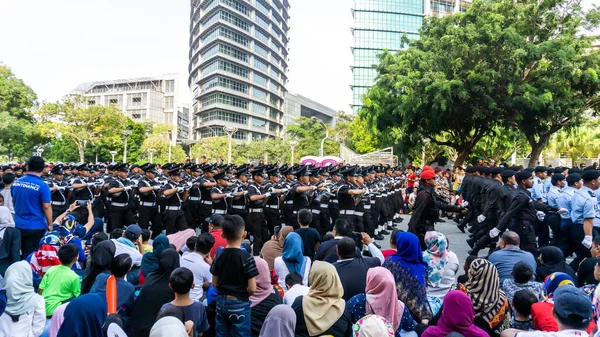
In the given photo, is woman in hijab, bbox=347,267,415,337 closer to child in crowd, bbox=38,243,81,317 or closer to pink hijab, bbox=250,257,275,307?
pink hijab, bbox=250,257,275,307

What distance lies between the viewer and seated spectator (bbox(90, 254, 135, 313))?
4.39m

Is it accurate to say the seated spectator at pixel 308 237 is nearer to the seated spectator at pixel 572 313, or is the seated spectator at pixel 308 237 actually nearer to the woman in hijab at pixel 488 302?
the woman in hijab at pixel 488 302

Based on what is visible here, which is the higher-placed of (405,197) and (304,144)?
(304,144)

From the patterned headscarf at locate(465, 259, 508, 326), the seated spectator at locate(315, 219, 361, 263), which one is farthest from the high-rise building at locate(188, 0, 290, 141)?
the patterned headscarf at locate(465, 259, 508, 326)

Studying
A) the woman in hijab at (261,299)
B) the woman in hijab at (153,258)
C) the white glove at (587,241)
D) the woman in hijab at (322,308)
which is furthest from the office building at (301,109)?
the woman in hijab at (322,308)

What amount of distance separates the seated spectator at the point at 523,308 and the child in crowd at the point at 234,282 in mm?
2318

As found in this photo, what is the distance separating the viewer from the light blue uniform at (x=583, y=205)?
7.16 m

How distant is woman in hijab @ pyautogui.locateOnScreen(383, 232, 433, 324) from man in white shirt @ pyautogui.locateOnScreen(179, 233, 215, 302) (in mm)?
2044

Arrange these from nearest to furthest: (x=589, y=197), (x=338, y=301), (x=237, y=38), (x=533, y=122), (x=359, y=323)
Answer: (x=359, y=323), (x=338, y=301), (x=589, y=197), (x=533, y=122), (x=237, y=38)

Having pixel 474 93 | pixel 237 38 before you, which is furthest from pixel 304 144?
pixel 474 93

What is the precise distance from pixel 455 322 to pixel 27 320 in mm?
3838

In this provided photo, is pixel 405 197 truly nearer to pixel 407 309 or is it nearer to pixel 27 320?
pixel 407 309

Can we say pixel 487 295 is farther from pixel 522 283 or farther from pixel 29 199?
pixel 29 199

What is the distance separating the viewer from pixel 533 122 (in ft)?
63.6
